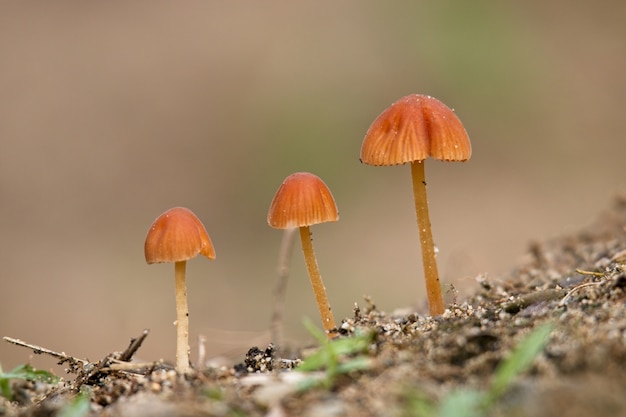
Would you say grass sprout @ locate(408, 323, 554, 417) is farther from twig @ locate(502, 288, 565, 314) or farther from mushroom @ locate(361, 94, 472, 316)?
mushroom @ locate(361, 94, 472, 316)

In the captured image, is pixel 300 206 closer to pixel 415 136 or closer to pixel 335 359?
pixel 415 136

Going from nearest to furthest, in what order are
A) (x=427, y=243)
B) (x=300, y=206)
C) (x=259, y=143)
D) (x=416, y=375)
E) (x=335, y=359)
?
(x=416, y=375)
(x=335, y=359)
(x=300, y=206)
(x=427, y=243)
(x=259, y=143)

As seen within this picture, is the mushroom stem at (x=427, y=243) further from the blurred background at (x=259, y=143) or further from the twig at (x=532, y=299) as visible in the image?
the blurred background at (x=259, y=143)

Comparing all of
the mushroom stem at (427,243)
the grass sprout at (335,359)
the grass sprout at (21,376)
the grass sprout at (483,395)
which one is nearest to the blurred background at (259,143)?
the mushroom stem at (427,243)

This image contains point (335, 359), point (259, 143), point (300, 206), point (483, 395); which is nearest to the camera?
point (483, 395)

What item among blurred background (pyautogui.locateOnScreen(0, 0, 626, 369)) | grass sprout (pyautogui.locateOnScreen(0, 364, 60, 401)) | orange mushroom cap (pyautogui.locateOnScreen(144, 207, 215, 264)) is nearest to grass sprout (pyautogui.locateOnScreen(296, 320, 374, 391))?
orange mushroom cap (pyautogui.locateOnScreen(144, 207, 215, 264))

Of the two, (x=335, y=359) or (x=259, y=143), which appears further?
(x=259, y=143)

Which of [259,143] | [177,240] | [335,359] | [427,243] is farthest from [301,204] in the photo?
[259,143]

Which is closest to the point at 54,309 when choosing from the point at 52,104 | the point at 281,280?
the point at 52,104
